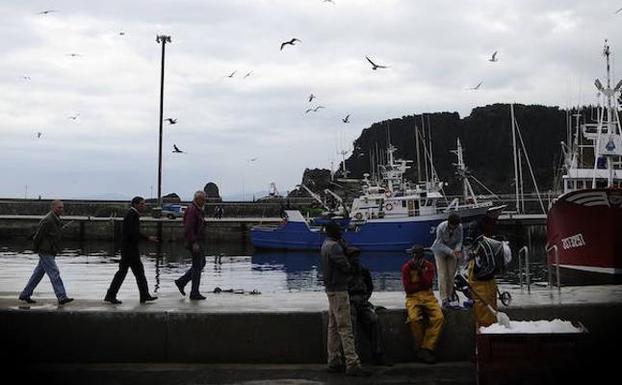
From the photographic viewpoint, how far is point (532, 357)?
660cm

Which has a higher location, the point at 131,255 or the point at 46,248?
the point at 46,248

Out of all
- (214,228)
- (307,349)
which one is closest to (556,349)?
(307,349)

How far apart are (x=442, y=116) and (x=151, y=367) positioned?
107 meters

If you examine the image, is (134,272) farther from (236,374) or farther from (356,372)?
(356,372)

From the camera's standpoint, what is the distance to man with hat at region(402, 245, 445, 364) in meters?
8.02

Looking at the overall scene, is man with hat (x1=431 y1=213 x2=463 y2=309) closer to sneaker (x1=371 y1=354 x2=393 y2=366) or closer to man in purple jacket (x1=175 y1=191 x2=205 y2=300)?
sneaker (x1=371 y1=354 x2=393 y2=366)

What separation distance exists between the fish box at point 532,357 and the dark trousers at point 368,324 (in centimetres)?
155

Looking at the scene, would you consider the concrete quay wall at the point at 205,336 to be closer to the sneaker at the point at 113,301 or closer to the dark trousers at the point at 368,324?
the dark trousers at the point at 368,324

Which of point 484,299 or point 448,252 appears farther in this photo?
point 448,252

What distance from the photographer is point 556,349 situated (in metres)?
6.59

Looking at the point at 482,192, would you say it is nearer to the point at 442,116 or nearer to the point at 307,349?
the point at 442,116

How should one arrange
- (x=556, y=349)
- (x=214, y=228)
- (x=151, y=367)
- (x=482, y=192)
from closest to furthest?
1. (x=556, y=349)
2. (x=151, y=367)
3. (x=214, y=228)
4. (x=482, y=192)

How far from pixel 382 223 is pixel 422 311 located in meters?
37.5

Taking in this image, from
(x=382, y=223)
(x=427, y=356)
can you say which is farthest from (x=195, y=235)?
(x=382, y=223)
